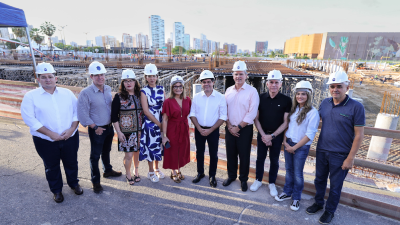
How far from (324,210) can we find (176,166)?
237 centimetres

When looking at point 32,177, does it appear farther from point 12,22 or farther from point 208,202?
point 12,22

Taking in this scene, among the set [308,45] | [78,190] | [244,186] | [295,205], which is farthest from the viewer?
[308,45]

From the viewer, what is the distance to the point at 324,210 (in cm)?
297

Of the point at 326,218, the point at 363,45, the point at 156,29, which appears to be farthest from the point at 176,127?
the point at 156,29

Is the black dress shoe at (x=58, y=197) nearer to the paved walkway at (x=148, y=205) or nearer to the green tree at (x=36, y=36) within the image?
the paved walkway at (x=148, y=205)

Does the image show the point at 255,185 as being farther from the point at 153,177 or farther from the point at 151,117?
the point at 151,117

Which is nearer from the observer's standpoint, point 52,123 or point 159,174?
point 52,123

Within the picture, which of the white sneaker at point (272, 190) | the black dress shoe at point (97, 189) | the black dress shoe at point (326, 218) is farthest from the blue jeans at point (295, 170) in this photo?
the black dress shoe at point (97, 189)

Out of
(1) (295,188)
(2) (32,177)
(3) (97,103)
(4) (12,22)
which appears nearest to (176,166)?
(3) (97,103)

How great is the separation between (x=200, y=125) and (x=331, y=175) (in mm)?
1992

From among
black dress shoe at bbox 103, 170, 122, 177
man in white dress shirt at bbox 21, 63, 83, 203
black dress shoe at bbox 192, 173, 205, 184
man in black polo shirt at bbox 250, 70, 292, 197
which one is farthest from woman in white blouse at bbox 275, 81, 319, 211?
man in white dress shirt at bbox 21, 63, 83, 203

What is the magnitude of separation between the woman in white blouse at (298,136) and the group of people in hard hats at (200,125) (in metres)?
0.01

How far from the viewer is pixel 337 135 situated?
8.54 feet

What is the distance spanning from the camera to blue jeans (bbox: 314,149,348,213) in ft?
8.68
